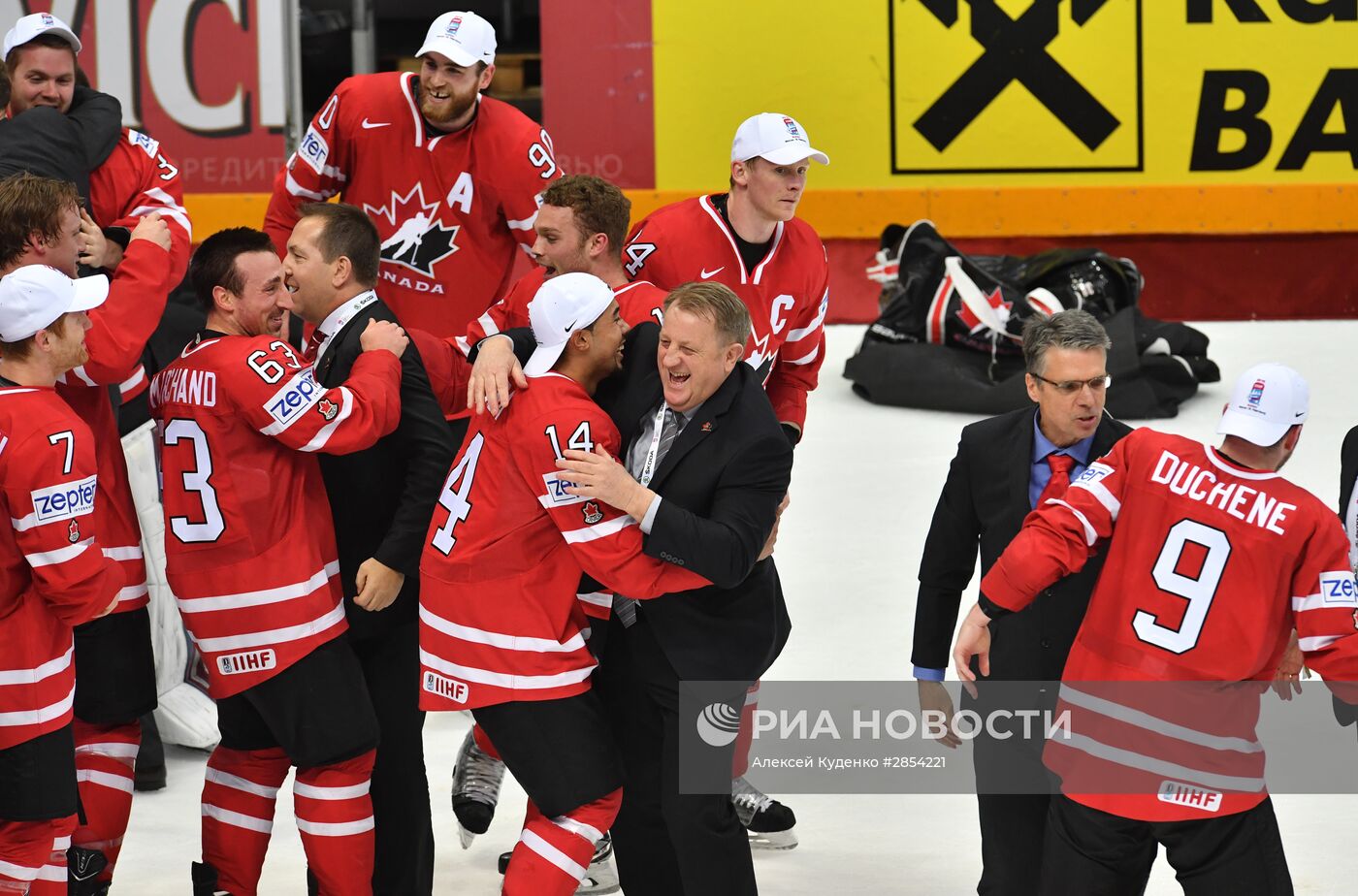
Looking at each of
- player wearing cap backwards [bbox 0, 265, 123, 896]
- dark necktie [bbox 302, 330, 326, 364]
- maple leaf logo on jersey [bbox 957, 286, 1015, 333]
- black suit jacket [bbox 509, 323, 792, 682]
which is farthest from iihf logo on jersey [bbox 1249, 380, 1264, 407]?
maple leaf logo on jersey [bbox 957, 286, 1015, 333]

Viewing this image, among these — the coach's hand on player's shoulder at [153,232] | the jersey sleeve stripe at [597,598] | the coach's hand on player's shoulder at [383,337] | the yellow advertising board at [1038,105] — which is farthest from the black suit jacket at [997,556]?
the yellow advertising board at [1038,105]

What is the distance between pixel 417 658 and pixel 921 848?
146 centimetres

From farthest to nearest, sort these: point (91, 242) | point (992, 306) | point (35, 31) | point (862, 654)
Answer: point (992, 306), point (862, 654), point (35, 31), point (91, 242)

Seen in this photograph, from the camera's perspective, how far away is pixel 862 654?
5922mm

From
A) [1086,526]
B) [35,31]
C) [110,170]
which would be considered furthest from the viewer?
[110,170]

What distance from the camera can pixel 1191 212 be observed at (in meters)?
10.7

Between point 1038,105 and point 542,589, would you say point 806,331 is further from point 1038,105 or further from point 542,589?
point 1038,105

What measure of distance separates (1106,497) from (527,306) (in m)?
1.77

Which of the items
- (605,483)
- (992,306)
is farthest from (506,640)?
(992,306)

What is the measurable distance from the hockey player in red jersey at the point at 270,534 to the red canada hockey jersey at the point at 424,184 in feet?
4.87

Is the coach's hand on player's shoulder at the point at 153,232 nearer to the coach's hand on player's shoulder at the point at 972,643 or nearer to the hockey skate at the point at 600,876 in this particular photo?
the hockey skate at the point at 600,876

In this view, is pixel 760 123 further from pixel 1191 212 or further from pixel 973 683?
pixel 1191 212

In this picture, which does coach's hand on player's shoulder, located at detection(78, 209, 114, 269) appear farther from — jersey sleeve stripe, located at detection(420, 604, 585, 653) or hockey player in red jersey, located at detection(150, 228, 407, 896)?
jersey sleeve stripe, located at detection(420, 604, 585, 653)

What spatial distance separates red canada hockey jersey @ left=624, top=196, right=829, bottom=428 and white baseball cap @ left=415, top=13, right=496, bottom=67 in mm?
736
